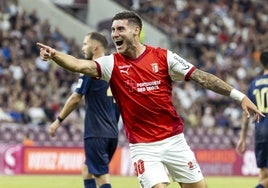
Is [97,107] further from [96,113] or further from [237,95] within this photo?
[237,95]

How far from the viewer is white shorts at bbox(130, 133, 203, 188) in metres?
8.91

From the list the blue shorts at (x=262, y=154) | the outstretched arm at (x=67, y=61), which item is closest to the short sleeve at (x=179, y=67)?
the outstretched arm at (x=67, y=61)

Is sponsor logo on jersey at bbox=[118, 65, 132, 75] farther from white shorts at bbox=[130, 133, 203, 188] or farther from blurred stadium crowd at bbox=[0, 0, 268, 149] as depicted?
blurred stadium crowd at bbox=[0, 0, 268, 149]

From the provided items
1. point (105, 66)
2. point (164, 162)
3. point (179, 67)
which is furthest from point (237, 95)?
point (105, 66)

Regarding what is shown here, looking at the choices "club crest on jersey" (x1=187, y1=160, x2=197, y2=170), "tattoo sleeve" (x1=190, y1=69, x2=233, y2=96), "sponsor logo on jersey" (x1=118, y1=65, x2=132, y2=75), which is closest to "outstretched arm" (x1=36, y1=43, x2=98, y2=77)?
"sponsor logo on jersey" (x1=118, y1=65, x2=132, y2=75)

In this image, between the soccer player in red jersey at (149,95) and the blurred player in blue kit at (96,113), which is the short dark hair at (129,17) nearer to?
the soccer player in red jersey at (149,95)

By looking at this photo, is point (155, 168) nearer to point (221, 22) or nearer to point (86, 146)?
point (86, 146)

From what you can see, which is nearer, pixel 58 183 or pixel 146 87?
pixel 146 87

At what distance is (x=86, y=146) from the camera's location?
11.9m

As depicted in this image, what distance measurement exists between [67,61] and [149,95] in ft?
3.50

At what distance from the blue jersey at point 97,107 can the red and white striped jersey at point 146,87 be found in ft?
8.75

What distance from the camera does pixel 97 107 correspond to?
1183 cm

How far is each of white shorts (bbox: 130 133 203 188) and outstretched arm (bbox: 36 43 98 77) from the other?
98cm

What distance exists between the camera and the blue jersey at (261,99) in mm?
12453
